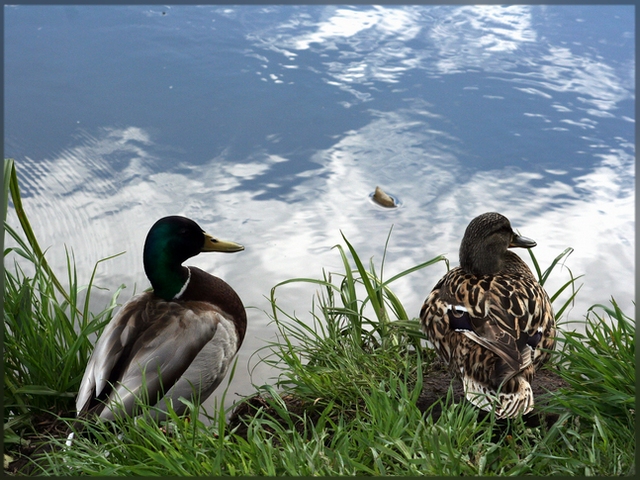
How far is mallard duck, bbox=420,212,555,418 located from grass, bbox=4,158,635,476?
0.11 m

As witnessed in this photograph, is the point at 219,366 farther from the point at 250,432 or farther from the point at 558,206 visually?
the point at 558,206

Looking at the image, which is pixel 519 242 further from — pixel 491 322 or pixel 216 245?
pixel 216 245

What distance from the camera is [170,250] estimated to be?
10.8 ft

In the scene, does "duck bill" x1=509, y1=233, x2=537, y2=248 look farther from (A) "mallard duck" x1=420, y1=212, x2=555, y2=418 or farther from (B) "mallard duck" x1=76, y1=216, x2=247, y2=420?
(B) "mallard duck" x1=76, y1=216, x2=247, y2=420

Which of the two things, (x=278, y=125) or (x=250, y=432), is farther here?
(x=278, y=125)

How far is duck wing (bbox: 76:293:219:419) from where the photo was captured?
2.81 m

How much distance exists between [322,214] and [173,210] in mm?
992

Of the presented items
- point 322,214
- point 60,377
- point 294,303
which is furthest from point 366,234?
point 60,377

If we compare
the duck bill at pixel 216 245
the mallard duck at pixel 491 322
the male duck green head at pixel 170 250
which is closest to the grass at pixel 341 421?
the mallard duck at pixel 491 322

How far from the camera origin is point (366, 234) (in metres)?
4.59

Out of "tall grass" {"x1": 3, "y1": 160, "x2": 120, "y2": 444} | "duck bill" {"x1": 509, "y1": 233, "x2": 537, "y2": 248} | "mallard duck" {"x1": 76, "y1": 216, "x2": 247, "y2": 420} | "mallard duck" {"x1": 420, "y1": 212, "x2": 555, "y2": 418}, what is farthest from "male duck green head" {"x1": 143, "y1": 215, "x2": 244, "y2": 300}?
"duck bill" {"x1": 509, "y1": 233, "x2": 537, "y2": 248}

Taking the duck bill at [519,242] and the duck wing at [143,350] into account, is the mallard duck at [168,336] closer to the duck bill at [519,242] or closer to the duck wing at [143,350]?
the duck wing at [143,350]

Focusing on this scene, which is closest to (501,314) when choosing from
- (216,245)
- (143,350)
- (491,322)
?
(491,322)

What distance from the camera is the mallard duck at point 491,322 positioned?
2.68 meters
